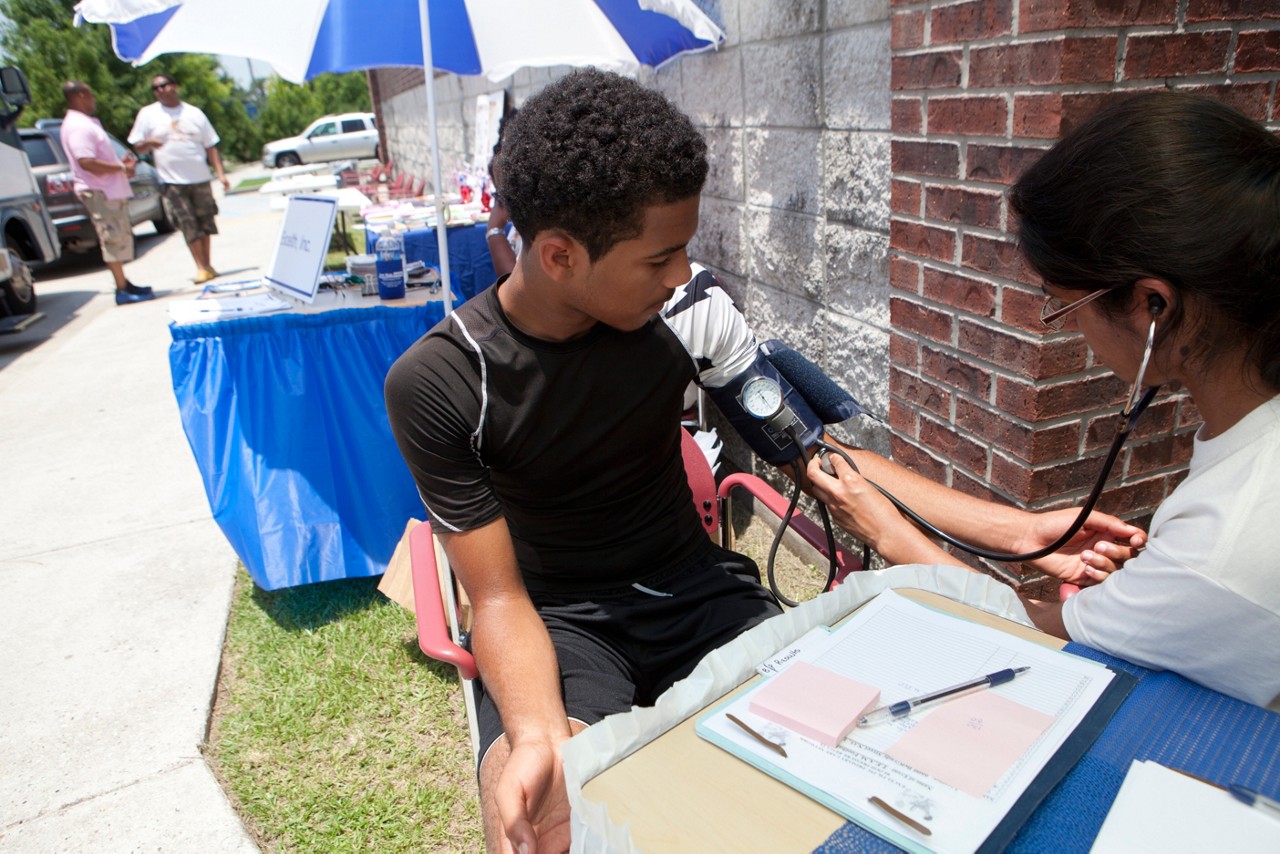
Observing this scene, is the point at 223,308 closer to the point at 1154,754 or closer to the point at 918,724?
the point at 918,724

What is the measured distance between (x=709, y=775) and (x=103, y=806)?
2.26m

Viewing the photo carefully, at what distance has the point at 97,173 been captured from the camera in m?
8.31

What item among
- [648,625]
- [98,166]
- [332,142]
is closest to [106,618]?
[648,625]

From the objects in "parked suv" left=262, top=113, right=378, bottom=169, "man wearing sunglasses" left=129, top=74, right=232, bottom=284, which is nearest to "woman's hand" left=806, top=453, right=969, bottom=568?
"man wearing sunglasses" left=129, top=74, right=232, bottom=284

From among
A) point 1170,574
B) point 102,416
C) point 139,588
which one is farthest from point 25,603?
point 1170,574

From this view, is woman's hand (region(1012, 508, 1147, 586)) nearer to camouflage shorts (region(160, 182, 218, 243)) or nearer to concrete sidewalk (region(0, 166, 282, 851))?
concrete sidewalk (region(0, 166, 282, 851))

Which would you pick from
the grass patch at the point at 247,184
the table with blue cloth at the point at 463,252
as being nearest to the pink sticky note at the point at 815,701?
the table with blue cloth at the point at 463,252

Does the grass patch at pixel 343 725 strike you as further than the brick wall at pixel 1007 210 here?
Yes

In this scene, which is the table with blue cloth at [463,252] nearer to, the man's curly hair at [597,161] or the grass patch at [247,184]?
the man's curly hair at [597,161]

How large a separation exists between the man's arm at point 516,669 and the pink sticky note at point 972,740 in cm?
55

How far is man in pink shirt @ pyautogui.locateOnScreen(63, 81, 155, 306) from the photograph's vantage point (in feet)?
26.9

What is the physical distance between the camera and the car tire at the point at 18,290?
320 inches

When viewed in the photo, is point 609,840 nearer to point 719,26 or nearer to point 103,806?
point 103,806

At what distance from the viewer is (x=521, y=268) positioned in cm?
170
